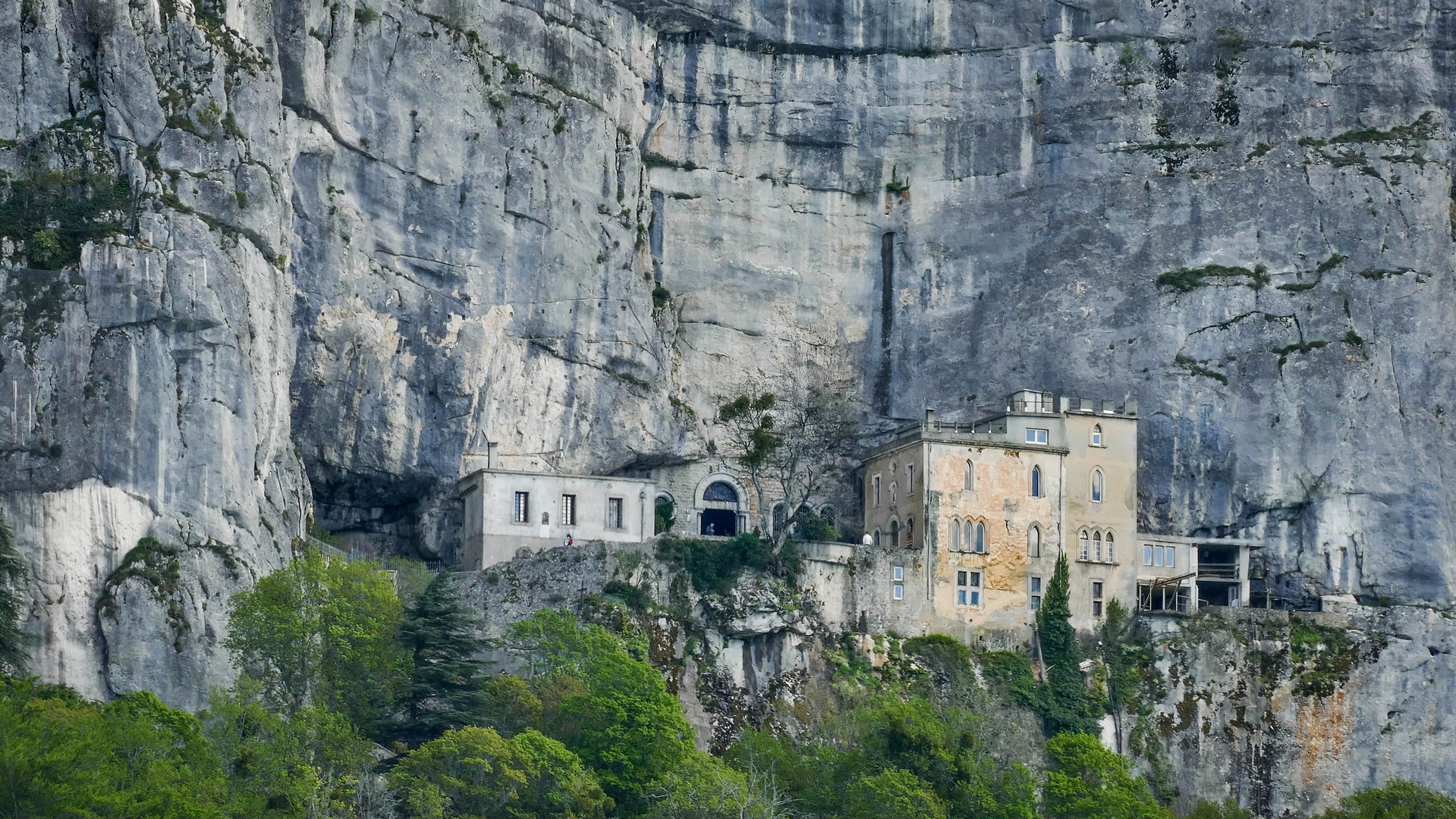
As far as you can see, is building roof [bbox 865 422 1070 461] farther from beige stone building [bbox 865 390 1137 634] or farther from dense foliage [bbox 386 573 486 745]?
dense foliage [bbox 386 573 486 745]

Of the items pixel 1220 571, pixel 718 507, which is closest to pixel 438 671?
pixel 718 507

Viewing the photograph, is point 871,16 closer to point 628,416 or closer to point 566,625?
point 628,416

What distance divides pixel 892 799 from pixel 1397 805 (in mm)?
15580

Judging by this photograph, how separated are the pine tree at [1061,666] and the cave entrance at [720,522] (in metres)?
12.0

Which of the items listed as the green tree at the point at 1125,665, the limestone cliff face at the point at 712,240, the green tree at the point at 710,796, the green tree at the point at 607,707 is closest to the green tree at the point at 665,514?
the limestone cliff face at the point at 712,240

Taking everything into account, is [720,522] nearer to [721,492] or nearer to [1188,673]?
[721,492]

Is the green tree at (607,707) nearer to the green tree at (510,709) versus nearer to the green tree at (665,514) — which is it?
the green tree at (510,709)

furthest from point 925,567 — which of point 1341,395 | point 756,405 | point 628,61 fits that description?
point 628,61

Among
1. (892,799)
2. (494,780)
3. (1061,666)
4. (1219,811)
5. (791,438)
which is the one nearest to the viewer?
(494,780)

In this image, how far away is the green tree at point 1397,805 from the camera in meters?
73.9

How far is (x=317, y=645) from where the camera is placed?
71.8 meters

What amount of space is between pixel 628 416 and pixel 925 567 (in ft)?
39.5

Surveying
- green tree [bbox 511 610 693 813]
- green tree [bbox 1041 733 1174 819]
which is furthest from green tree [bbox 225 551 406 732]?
green tree [bbox 1041 733 1174 819]

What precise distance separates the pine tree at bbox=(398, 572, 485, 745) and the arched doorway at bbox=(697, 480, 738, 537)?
17760 millimetres
